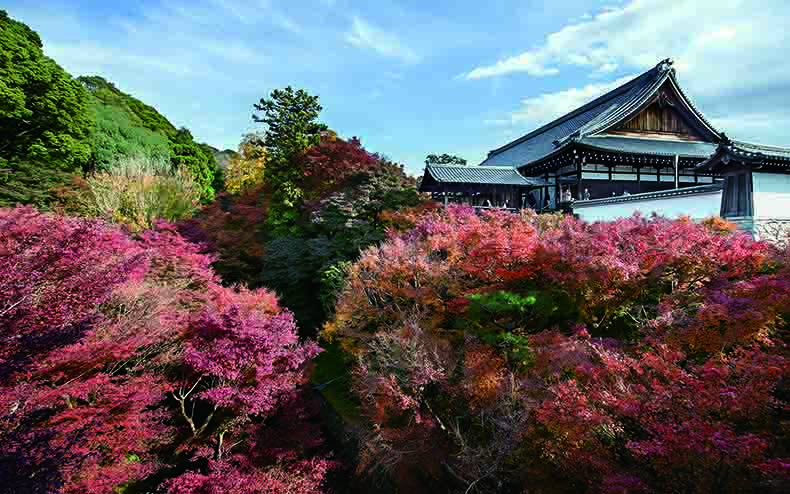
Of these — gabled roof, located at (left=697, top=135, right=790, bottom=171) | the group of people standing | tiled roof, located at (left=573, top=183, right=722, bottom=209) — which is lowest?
tiled roof, located at (left=573, top=183, right=722, bottom=209)

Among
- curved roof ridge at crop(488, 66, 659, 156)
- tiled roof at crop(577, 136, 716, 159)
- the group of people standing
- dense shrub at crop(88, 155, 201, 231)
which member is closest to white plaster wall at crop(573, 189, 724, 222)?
the group of people standing

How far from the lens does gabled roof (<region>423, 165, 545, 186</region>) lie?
55.5 feet

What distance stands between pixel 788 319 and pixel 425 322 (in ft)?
20.9

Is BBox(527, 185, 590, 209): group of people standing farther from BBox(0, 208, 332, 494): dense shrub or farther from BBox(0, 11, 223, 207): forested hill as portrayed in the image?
BBox(0, 11, 223, 207): forested hill

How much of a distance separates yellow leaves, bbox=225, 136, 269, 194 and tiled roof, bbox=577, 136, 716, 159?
59.4 ft

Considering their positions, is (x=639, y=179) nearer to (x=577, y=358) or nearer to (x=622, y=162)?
(x=622, y=162)

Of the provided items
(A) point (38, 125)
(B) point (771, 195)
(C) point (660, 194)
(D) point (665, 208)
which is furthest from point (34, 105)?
(B) point (771, 195)

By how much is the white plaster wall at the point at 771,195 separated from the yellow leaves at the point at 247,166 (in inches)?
884

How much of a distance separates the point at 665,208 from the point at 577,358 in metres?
8.67

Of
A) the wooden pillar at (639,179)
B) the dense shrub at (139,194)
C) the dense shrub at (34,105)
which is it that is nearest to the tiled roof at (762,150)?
the wooden pillar at (639,179)

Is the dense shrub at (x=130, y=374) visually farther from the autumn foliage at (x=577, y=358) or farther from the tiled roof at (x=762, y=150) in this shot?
the tiled roof at (x=762, y=150)

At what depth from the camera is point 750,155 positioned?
32.6 ft

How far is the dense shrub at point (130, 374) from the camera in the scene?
259 inches

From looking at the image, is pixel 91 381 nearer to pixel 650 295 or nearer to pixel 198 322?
pixel 198 322
